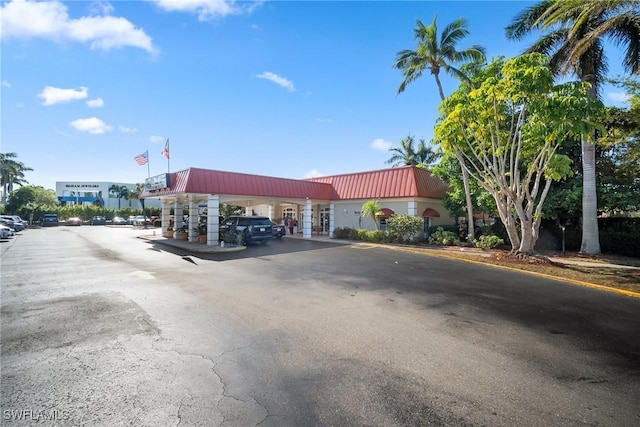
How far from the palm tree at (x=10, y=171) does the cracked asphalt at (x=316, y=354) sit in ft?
205

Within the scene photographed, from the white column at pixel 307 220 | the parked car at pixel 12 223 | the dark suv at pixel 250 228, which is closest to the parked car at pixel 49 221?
the parked car at pixel 12 223

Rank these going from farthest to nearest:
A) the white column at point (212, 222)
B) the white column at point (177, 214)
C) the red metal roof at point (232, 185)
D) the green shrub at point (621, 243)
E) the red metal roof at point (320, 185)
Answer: the white column at point (177, 214)
the white column at point (212, 222)
the red metal roof at point (320, 185)
the red metal roof at point (232, 185)
the green shrub at point (621, 243)

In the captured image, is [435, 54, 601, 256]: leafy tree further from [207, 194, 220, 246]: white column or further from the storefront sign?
the storefront sign

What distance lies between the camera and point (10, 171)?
52.7 m

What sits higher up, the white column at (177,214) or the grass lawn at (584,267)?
the white column at (177,214)

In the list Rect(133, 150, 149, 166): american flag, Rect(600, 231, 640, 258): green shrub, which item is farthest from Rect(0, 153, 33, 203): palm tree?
Rect(600, 231, 640, 258): green shrub

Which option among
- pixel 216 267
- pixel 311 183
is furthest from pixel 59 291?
pixel 311 183

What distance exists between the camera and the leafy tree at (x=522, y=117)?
32.1 feet

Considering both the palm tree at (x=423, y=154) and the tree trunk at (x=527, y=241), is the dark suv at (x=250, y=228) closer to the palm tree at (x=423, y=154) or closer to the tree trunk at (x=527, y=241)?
the tree trunk at (x=527, y=241)

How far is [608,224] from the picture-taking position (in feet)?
54.4

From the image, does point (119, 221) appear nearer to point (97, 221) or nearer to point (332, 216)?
point (97, 221)

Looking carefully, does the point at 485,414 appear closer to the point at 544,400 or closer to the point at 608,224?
the point at 544,400

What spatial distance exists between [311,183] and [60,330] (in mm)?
19699

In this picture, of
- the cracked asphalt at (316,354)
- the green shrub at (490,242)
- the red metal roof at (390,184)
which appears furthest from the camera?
the red metal roof at (390,184)
